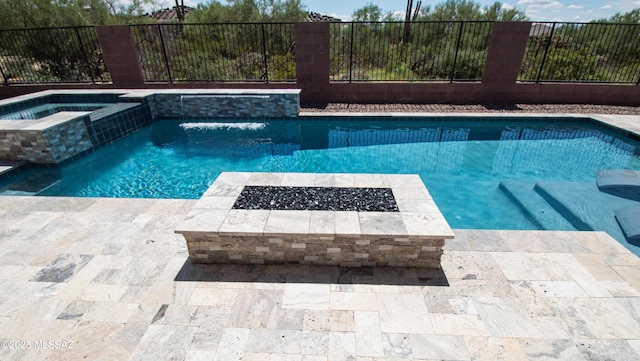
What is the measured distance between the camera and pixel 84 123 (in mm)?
6230

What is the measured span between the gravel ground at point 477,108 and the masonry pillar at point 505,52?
0.81m

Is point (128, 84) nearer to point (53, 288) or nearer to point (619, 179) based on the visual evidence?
point (53, 288)

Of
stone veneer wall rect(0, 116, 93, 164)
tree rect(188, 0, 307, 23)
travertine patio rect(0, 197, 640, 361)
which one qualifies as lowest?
travertine patio rect(0, 197, 640, 361)

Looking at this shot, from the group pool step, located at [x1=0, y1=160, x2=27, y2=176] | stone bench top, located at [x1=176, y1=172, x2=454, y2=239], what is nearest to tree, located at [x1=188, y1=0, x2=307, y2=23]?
pool step, located at [x1=0, y1=160, x2=27, y2=176]

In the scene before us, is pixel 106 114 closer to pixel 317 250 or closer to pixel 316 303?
pixel 317 250

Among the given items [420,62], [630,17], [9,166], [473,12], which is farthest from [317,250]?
[630,17]

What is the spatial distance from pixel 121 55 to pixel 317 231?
33.3ft

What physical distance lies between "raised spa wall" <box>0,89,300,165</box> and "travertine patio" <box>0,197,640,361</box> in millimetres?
2712

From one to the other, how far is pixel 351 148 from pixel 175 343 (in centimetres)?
539

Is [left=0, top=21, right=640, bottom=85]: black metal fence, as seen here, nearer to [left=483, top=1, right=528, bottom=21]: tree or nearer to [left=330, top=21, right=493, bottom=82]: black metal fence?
[left=330, top=21, right=493, bottom=82]: black metal fence

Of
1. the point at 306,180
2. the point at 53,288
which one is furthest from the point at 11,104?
the point at 306,180

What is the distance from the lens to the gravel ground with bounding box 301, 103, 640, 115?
8.54m

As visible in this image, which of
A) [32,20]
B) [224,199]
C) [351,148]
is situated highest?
[32,20]

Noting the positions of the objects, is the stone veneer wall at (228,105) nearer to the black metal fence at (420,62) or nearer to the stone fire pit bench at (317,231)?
the black metal fence at (420,62)
